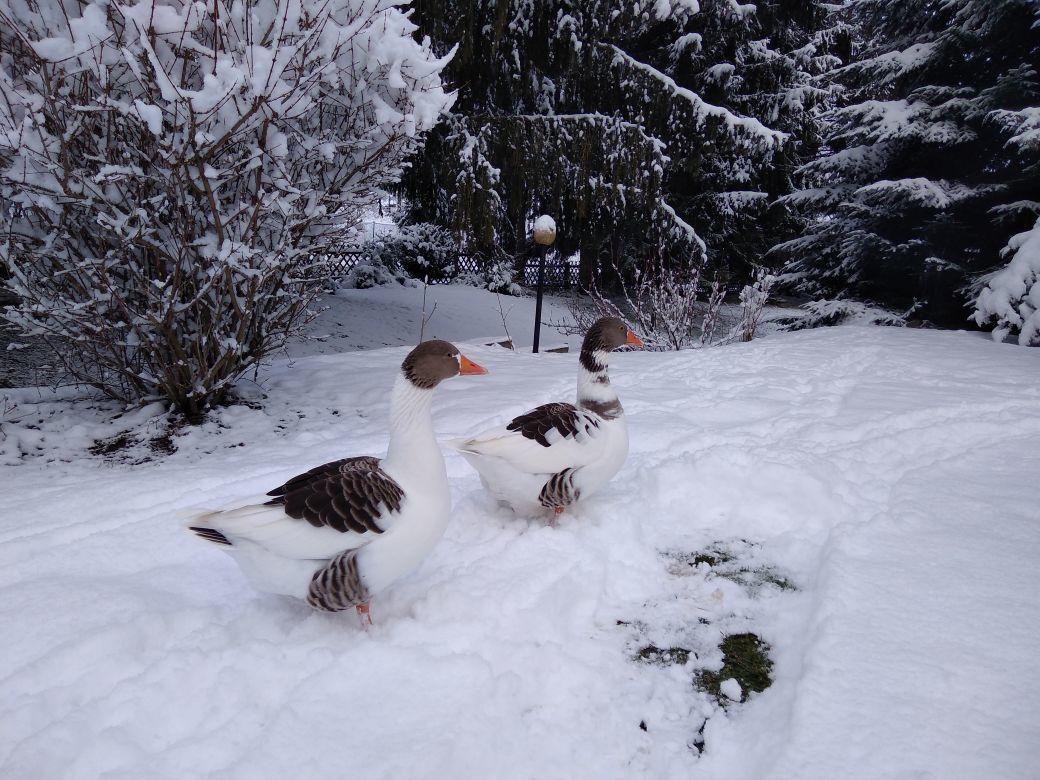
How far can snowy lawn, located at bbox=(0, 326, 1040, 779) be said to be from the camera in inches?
65.3

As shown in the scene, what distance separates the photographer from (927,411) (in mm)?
4555

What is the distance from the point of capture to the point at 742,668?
2027 mm

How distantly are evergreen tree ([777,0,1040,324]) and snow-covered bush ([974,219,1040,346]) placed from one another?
113 cm

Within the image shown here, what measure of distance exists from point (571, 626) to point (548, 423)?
2.86 feet

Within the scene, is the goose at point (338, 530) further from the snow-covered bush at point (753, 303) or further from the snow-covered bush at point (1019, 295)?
the snow-covered bush at point (1019, 295)

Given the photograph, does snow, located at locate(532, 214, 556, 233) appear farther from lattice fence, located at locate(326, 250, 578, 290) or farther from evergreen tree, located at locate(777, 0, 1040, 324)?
lattice fence, located at locate(326, 250, 578, 290)

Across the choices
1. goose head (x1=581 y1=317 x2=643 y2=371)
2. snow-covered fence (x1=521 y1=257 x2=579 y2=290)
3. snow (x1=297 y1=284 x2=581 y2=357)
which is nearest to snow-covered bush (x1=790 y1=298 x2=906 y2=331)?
snow (x1=297 y1=284 x2=581 y2=357)

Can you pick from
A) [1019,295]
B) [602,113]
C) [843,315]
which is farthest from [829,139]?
[1019,295]

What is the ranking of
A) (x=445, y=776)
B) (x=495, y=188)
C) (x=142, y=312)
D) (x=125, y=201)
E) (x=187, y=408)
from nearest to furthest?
(x=445, y=776) < (x=125, y=201) < (x=142, y=312) < (x=187, y=408) < (x=495, y=188)

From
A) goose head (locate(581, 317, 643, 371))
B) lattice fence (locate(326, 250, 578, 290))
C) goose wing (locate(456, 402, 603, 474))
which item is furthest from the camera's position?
lattice fence (locate(326, 250, 578, 290))

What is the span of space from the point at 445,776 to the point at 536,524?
137 cm

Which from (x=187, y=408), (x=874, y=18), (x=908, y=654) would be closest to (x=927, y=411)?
(x=908, y=654)

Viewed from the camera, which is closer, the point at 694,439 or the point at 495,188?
the point at 694,439

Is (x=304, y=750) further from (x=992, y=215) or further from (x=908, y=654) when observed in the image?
(x=992, y=215)
